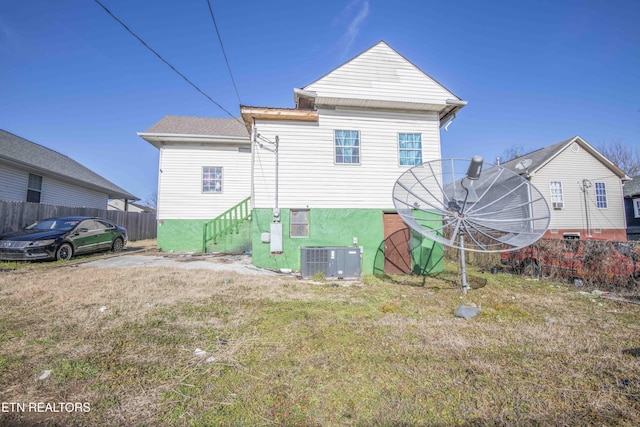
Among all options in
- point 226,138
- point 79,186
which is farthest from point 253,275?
point 79,186

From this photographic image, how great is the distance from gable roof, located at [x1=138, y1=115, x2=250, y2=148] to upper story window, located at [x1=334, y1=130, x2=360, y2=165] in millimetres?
5866

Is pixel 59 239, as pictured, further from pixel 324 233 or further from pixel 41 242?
pixel 324 233

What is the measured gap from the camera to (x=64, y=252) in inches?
379

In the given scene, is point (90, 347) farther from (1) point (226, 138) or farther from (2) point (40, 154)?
(2) point (40, 154)

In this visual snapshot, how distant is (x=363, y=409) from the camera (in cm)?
241

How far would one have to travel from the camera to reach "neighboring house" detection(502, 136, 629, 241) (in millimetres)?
18203

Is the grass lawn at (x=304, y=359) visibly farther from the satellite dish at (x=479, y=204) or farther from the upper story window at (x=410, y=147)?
the upper story window at (x=410, y=147)

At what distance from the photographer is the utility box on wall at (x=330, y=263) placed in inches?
340

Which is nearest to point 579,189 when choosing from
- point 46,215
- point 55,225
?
point 55,225

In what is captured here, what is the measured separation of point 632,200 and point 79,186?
43.0 meters

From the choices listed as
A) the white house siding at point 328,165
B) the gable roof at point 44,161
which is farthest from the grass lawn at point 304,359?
the gable roof at point 44,161

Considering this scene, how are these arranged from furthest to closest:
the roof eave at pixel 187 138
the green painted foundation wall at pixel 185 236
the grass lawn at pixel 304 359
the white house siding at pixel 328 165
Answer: the roof eave at pixel 187 138, the green painted foundation wall at pixel 185 236, the white house siding at pixel 328 165, the grass lawn at pixel 304 359

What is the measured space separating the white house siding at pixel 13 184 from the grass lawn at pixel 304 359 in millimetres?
10578

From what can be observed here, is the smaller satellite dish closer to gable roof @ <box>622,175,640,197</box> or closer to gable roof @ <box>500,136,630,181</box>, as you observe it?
gable roof @ <box>500,136,630,181</box>
